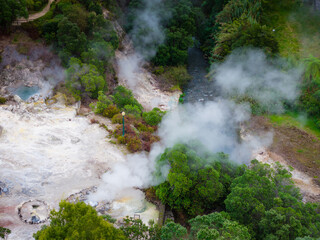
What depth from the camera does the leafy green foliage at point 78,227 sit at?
9.79 metres

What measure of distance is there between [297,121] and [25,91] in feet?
79.1

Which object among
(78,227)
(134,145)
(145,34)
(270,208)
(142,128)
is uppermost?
(145,34)

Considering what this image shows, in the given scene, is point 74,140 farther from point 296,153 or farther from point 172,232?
point 296,153

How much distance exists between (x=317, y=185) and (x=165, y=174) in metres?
11.3

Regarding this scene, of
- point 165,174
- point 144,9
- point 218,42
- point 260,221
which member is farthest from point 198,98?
point 260,221

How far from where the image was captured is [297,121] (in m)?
25.5

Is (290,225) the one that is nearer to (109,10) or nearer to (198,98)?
(198,98)

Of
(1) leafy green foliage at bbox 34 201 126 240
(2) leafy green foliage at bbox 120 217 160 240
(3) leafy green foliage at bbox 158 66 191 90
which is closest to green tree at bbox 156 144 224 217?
(2) leafy green foliage at bbox 120 217 160 240

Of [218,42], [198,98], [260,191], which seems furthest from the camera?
[218,42]

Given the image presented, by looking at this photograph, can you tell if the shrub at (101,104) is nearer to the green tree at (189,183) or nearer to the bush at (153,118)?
the bush at (153,118)

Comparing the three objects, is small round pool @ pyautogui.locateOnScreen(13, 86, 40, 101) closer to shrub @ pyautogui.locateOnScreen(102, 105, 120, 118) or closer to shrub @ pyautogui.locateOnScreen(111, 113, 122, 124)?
shrub @ pyautogui.locateOnScreen(102, 105, 120, 118)

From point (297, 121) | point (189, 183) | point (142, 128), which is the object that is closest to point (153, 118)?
point (142, 128)

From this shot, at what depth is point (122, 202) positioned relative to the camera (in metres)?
15.6

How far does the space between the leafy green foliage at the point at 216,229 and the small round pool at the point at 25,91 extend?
1875 cm
